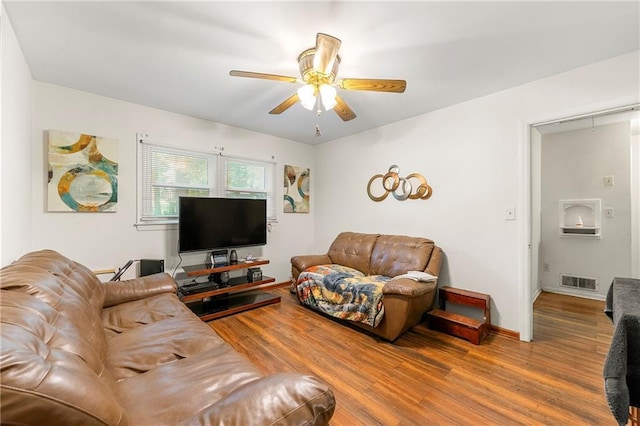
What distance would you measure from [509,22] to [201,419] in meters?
2.65

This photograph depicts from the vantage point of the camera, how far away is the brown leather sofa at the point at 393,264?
239cm

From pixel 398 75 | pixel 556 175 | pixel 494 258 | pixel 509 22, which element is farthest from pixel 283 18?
pixel 556 175

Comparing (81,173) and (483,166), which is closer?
(81,173)

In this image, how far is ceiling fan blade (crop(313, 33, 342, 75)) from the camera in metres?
1.57

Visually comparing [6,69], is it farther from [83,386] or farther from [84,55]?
[83,386]

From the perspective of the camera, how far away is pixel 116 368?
1293mm

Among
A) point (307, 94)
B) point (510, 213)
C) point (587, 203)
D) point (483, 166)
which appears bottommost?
point (510, 213)

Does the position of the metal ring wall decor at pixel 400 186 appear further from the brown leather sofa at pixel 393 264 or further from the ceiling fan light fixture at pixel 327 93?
the ceiling fan light fixture at pixel 327 93

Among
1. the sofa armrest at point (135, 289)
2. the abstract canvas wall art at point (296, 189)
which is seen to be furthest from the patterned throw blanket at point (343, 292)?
the sofa armrest at point (135, 289)

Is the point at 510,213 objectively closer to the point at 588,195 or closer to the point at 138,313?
the point at 588,195

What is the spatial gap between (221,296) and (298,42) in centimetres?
311

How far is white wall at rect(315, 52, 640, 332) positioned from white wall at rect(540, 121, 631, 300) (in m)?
2.24

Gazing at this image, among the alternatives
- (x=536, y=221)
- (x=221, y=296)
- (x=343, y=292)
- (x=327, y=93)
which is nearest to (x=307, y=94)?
(x=327, y=93)

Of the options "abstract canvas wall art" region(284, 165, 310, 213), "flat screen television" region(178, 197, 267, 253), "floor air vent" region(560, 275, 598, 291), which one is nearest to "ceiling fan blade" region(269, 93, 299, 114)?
"flat screen television" region(178, 197, 267, 253)
